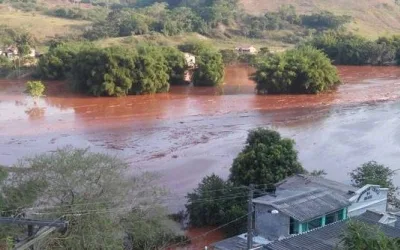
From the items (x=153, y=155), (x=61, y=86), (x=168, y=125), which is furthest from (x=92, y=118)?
(x=61, y=86)

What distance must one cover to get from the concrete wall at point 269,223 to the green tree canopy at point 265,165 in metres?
3.04

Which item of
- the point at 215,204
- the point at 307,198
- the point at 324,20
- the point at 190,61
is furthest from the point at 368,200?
the point at 324,20

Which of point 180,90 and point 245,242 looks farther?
point 180,90

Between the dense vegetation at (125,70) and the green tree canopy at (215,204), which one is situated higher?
the dense vegetation at (125,70)

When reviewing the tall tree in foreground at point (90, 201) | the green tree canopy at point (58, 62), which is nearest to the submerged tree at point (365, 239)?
the tall tree in foreground at point (90, 201)

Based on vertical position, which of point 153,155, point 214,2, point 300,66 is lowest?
point 153,155

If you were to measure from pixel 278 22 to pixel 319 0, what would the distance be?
19565 mm

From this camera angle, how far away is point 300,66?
45594 mm

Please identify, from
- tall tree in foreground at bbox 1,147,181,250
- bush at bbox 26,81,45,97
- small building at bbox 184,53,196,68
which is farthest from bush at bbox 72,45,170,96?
tall tree in foreground at bbox 1,147,181,250

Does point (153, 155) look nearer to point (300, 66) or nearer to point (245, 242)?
point (245, 242)

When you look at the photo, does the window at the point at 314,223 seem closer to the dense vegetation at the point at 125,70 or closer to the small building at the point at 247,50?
the dense vegetation at the point at 125,70

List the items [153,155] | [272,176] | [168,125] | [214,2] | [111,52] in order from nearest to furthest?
[272,176] < [153,155] < [168,125] < [111,52] < [214,2]

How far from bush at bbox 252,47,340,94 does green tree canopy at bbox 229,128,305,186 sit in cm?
2514

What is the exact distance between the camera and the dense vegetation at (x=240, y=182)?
63.2 feet
